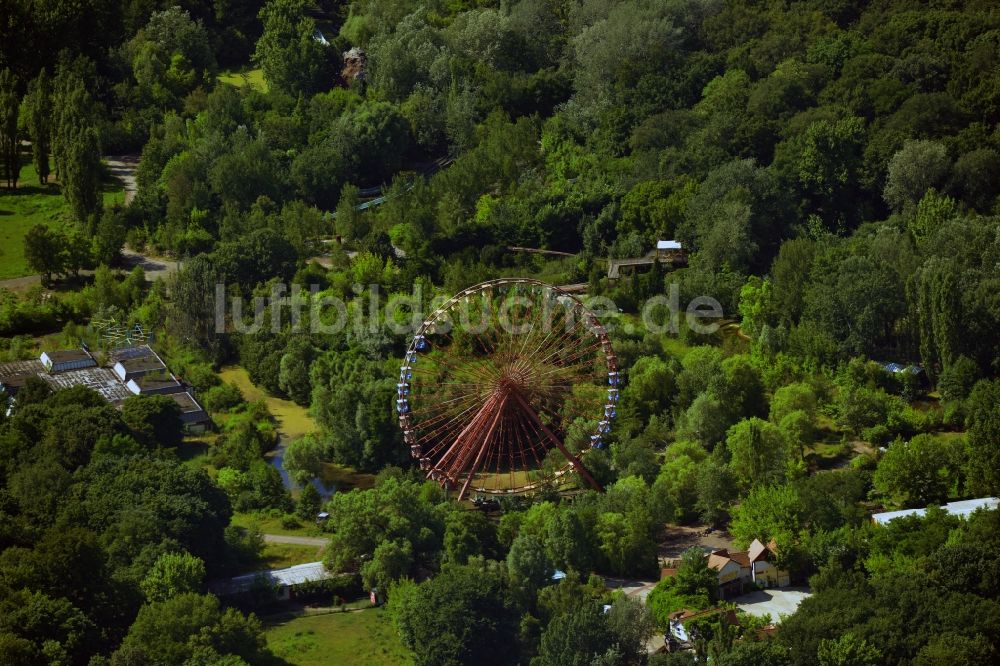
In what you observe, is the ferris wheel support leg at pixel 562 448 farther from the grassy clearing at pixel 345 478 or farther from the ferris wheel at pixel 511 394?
the grassy clearing at pixel 345 478

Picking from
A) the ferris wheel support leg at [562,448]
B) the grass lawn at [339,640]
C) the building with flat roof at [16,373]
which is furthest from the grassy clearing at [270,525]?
the building with flat roof at [16,373]

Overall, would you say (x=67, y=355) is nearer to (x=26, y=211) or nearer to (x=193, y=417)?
(x=193, y=417)

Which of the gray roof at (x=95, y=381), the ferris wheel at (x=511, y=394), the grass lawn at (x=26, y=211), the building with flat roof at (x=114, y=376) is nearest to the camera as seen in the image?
the ferris wheel at (x=511, y=394)

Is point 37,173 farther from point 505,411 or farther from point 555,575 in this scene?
point 555,575

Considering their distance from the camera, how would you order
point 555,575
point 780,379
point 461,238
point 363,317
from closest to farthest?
point 555,575 → point 780,379 → point 363,317 → point 461,238

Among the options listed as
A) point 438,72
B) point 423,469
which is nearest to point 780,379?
point 423,469

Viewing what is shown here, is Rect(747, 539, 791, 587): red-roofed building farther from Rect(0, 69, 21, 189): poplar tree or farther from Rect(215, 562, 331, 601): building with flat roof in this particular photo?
Rect(0, 69, 21, 189): poplar tree
